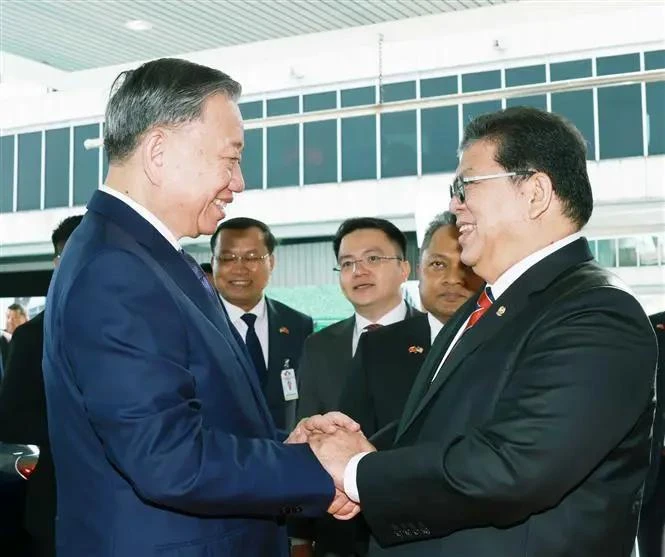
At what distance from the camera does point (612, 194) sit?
18.0 meters

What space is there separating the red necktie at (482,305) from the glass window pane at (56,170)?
21.0 metres

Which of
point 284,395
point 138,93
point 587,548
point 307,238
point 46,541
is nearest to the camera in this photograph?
point 587,548

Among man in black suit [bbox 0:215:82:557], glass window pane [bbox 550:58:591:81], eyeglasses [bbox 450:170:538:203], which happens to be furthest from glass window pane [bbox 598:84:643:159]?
eyeglasses [bbox 450:170:538:203]

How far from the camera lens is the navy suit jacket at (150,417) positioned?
168cm

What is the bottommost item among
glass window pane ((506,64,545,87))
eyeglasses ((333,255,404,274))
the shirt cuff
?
the shirt cuff

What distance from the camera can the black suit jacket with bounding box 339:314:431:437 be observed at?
3186 millimetres

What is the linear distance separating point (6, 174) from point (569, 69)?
567 inches

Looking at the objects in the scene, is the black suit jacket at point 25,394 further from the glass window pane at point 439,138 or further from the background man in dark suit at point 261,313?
the glass window pane at point 439,138

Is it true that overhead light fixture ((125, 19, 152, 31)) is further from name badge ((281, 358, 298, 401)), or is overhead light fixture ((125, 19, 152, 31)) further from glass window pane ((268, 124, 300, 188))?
glass window pane ((268, 124, 300, 188))

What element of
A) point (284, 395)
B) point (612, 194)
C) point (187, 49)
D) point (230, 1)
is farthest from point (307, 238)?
point (284, 395)

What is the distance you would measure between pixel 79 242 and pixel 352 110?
6272 millimetres

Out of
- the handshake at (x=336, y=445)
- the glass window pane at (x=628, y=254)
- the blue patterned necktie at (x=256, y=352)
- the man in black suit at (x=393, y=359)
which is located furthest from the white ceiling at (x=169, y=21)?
the glass window pane at (x=628, y=254)

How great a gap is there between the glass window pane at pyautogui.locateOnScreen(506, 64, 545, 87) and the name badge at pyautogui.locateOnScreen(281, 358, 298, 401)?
45.4 ft

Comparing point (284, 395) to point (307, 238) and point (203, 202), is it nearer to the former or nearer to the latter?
point (203, 202)
